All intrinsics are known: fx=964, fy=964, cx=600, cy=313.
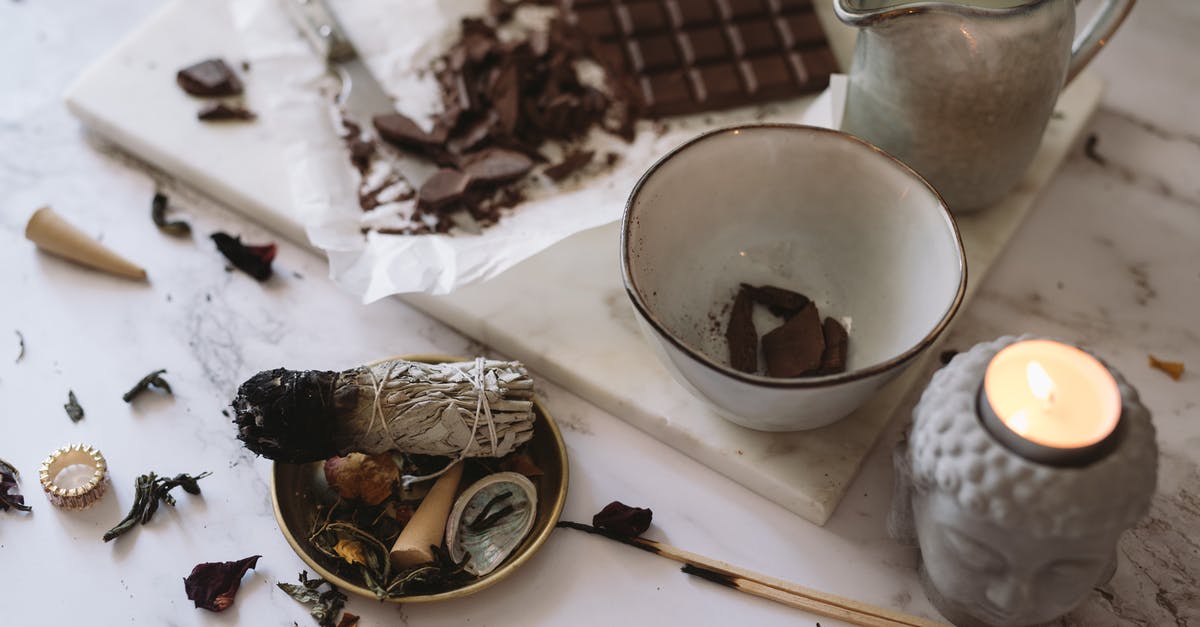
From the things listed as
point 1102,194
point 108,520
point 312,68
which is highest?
point 312,68

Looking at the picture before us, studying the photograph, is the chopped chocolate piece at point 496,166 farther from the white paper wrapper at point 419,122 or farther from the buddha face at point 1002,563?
the buddha face at point 1002,563

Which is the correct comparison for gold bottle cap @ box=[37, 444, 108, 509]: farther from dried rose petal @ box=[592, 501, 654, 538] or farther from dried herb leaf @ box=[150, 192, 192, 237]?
dried rose petal @ box=[592, 501, 654, 538]

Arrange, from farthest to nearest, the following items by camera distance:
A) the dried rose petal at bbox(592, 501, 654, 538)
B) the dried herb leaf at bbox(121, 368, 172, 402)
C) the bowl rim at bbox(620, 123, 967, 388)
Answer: the dried herb leaf at bbox(121, 368, 172, 402) < the dried rose petal at bbox(592, 501, 654, 538) < the bowl rim at bbox(620, 123, 967, 388)

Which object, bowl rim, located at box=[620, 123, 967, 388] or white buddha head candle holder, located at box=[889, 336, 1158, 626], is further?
bowl rim, located at box=[620, 123, 967, 388]

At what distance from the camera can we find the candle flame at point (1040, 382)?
→ 0.75 metres

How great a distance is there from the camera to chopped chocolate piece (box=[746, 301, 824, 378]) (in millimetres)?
999

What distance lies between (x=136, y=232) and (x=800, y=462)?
866 mm

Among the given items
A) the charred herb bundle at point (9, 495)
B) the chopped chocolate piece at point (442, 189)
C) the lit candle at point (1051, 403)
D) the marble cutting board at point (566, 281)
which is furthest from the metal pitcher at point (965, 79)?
the charred herb bundle at point (9, 495)

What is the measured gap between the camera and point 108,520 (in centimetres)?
99

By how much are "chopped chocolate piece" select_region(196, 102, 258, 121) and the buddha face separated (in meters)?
0.97

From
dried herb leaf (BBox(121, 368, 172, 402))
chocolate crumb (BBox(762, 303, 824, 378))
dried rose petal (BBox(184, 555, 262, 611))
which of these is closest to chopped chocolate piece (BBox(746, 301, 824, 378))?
chocolate crumb (BBox(762, 303, 824, 378))

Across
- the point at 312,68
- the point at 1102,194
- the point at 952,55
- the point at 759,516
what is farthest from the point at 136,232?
the point at 1102,194

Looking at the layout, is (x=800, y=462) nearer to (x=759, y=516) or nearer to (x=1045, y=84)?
(x=759, y=516)

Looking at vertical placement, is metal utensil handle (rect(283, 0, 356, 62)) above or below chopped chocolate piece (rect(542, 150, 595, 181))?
above
